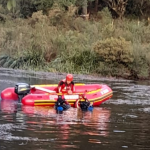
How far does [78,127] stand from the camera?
37.0 ft

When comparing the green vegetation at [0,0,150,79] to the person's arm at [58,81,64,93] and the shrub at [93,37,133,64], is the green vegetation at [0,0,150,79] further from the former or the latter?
the person's arm at [58,81,64,93]

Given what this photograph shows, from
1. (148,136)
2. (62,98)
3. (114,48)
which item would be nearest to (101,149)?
(148,136)

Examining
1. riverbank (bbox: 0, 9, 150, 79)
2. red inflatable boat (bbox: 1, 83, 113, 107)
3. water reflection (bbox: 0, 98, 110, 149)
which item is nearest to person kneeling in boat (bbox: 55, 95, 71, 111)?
water reflection (bbox: 0, 98, 110, 149)

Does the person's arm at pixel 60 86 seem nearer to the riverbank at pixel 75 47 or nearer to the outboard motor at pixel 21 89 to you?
the outboard motor at pixel 21 89

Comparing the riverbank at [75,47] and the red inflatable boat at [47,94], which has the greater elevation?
the riverbank at [75,47]

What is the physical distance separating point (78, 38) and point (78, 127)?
21460mm

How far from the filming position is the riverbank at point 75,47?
1087 inches

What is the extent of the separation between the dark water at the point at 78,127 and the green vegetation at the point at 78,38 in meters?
10.7

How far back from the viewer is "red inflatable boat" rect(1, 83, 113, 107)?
1512 centimetres

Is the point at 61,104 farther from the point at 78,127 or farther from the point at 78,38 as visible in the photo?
the point at 78,38

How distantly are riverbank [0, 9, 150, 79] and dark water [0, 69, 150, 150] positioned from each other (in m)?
10.5

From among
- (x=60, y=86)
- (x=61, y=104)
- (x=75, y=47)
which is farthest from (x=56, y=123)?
(x=75, y=47)

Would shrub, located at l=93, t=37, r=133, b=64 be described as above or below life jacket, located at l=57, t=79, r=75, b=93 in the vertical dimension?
above

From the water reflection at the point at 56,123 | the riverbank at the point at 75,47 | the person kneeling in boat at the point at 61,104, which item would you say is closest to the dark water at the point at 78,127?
the water reflection at the point at 56,123
